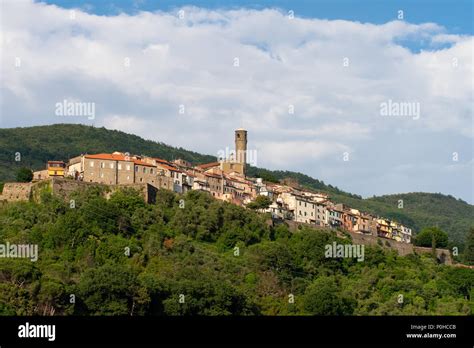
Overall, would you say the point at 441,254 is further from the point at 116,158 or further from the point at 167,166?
the point at 116,158

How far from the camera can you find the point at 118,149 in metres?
132

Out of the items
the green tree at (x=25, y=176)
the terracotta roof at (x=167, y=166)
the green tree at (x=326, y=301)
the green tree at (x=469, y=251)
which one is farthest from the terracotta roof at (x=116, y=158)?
the green tree at (x=469, y=251)

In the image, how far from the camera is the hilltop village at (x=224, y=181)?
76.4 metres

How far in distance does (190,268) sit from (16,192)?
48.2ft

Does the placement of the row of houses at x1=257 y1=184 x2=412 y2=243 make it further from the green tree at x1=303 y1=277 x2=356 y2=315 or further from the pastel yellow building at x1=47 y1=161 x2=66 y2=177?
the green tree at x1=303 y1=277 x2=356 y2=315

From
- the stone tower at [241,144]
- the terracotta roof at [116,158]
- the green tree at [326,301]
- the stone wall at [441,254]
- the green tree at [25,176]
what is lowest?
the green tree at [326,301]

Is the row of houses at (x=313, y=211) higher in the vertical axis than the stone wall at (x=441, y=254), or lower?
higher

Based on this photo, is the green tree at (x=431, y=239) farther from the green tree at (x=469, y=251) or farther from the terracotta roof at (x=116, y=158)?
the terracotta roof at (x=116, y=158)

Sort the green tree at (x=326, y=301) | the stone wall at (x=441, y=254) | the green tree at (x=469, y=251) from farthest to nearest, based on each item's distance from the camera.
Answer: the green tree at (x=469, y=251) → the stone wall at (x=441, y=254) → the green tree at (x=326, y=301)

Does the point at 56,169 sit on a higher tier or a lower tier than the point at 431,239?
higher

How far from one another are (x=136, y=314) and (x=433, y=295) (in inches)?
875

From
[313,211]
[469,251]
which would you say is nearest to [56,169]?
[313,211]

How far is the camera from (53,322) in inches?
1237

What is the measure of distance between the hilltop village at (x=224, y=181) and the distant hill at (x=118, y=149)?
1884 cm
